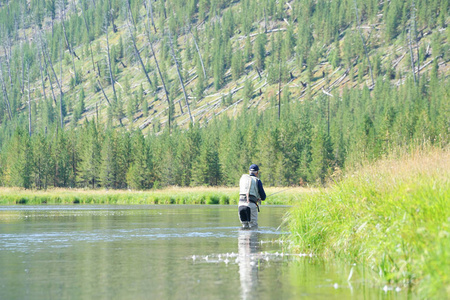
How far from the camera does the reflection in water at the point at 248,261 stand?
11.5 meters

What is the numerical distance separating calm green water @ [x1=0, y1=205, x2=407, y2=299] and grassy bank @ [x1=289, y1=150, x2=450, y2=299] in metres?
0.60

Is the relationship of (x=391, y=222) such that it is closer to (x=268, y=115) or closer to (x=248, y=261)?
(x=248, y=261)

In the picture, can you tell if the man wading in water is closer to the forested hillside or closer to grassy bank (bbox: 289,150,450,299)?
grassy bank (bbox: 289,150,450,299)

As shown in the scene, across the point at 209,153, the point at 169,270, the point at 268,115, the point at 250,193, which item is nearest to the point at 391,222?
the point at 169,270

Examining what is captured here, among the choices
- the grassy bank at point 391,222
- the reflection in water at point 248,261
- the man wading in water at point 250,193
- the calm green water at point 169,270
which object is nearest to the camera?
the grassy bank at point 391,222

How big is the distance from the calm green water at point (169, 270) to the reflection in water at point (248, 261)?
0.02m

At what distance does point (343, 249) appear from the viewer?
1592 cm

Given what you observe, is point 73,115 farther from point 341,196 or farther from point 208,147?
point 341,196

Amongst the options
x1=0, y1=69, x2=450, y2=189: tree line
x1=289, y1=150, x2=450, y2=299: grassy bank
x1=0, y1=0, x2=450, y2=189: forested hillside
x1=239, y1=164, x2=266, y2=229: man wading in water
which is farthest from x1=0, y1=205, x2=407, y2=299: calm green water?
x1=0, y1=69, x2=450, y2=189: tree line

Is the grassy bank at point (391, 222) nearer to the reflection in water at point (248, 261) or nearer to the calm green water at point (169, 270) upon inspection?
the calm green water at point (169, 270)

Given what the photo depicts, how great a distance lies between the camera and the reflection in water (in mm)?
11527

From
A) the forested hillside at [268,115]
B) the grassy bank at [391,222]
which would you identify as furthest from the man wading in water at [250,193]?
the forested hillside at [268,115]

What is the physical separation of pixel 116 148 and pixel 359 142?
136 feet

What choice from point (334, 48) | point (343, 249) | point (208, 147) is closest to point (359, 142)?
point (208, 147)
